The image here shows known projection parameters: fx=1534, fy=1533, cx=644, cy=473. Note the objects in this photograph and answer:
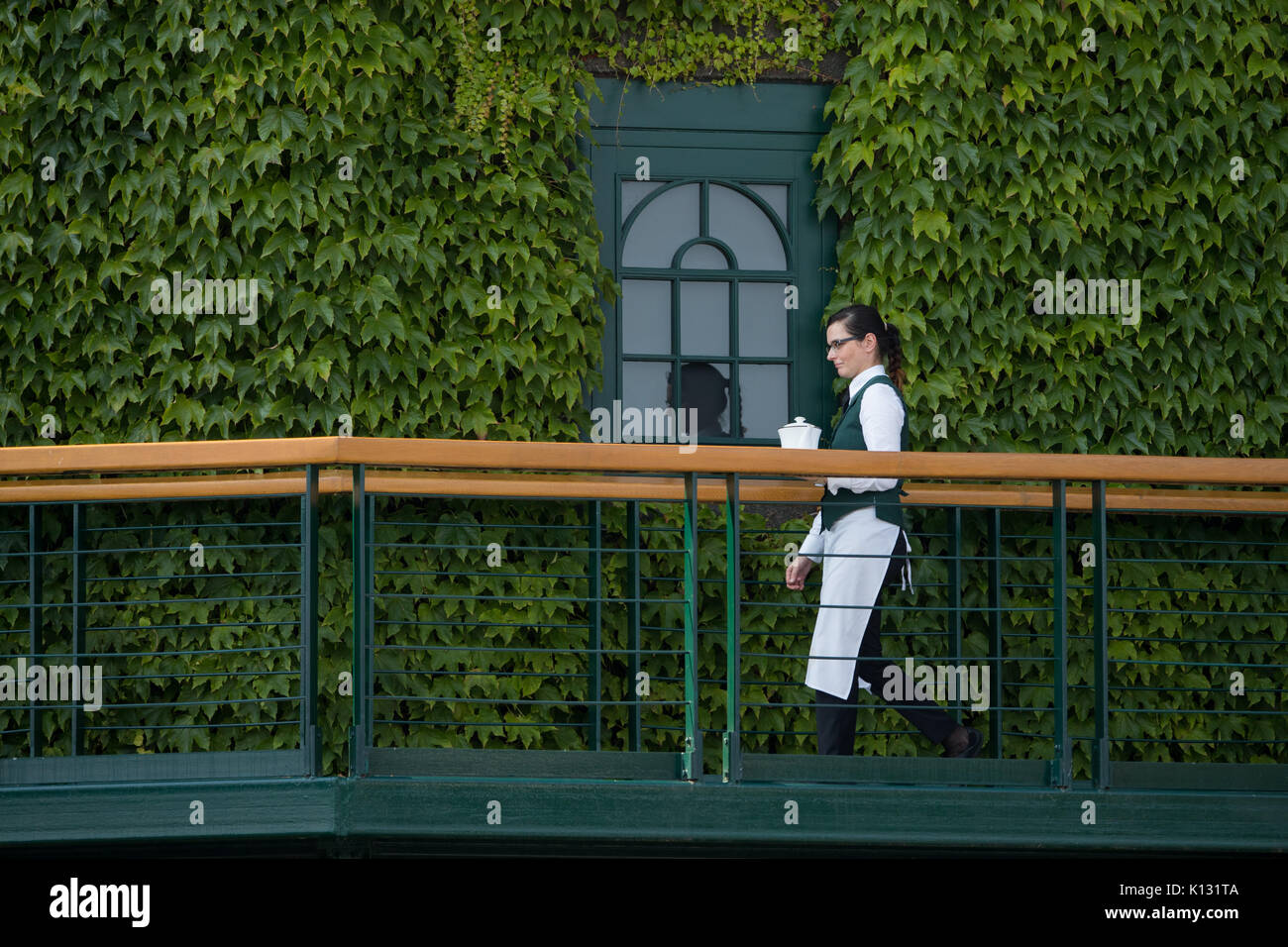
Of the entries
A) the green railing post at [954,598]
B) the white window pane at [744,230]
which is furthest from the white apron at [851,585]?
the white window pane at [744,230]

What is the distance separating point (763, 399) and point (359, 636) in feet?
10.1

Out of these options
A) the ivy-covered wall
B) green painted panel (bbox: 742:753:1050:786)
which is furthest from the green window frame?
green painted panel (bbox: 742:753:1050:786)

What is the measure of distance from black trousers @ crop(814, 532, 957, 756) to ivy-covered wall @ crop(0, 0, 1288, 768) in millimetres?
1683

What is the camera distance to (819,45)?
7516 mm

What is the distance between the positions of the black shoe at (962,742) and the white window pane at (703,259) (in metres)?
2.74

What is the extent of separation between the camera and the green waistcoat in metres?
5.70

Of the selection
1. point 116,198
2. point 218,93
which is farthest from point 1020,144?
point 116,198

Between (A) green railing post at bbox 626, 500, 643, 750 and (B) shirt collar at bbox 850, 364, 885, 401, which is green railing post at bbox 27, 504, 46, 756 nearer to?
(A) green railing post at bbox 626, 500, 643, 750

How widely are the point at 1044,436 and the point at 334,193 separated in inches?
139

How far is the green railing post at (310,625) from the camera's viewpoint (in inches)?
196

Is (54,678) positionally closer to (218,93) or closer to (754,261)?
(218,93)

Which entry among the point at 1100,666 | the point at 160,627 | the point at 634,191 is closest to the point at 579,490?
the point at 634,191

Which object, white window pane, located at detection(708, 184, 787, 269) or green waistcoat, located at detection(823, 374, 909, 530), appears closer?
green waistcoat, located at detection(823, 374, 909, 530)

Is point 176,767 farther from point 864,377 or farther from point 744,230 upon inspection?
point 744,230
